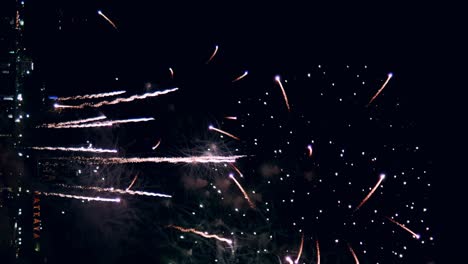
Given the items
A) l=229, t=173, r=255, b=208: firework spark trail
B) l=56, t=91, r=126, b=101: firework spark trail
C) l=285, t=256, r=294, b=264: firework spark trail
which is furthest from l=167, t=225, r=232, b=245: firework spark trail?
l=56, t=91, r=126, b=101: firework spark trail

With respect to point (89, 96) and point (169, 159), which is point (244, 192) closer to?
point (169, 159)

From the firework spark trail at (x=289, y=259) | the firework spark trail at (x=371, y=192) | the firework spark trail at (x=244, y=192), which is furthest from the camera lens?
the firework spark trail at (x=244, y=192)

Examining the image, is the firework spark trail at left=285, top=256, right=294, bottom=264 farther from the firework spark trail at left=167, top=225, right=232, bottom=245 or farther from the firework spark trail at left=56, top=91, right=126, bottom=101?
the firework spark trail at left=56, top=91, right=126, bottom=101

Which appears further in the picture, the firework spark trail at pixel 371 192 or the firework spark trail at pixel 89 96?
the firework spark trail at pixel 89 96

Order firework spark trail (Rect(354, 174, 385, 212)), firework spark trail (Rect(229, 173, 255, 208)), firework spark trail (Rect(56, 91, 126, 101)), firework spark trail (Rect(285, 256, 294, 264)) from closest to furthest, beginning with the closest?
firework spark trail (Rect(354, 174, 385, 212))
firework spark trail (Rect(285, 256, 294, 264))
firework spark trail (Rect(229, 173, 255, 208))
firework spark trail (Rect(56, 91, 126, 101))

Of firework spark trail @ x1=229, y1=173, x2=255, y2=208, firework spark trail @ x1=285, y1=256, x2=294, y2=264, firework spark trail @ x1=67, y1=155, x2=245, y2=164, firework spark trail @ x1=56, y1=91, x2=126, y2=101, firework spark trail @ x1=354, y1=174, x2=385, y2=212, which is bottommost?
firework spark trail @ x1=285, y1=256, x2=294, y2=264

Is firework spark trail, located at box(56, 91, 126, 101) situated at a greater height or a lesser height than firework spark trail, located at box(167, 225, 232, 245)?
greater

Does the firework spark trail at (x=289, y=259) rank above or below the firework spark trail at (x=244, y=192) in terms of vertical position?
below

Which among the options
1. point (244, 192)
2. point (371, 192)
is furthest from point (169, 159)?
point (371, 192)

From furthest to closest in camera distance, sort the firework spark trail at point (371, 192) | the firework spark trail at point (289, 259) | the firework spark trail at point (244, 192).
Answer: the firework spark trail at point (244, 192)
the firework spark trail at point (289, 259)
the firework spark trail at point (371, 192)

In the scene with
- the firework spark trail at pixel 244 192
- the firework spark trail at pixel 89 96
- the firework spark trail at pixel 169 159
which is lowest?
the firework spark trail at pixel 244 192

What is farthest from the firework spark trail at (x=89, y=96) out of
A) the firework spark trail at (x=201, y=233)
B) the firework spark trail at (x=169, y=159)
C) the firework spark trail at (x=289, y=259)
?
the firework spark trail at (x=289, y=259)

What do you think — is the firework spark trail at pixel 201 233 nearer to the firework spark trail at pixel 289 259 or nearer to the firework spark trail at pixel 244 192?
the firework spark trail at pixel 244 192

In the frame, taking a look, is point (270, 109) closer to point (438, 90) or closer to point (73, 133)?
point (438, 90)
